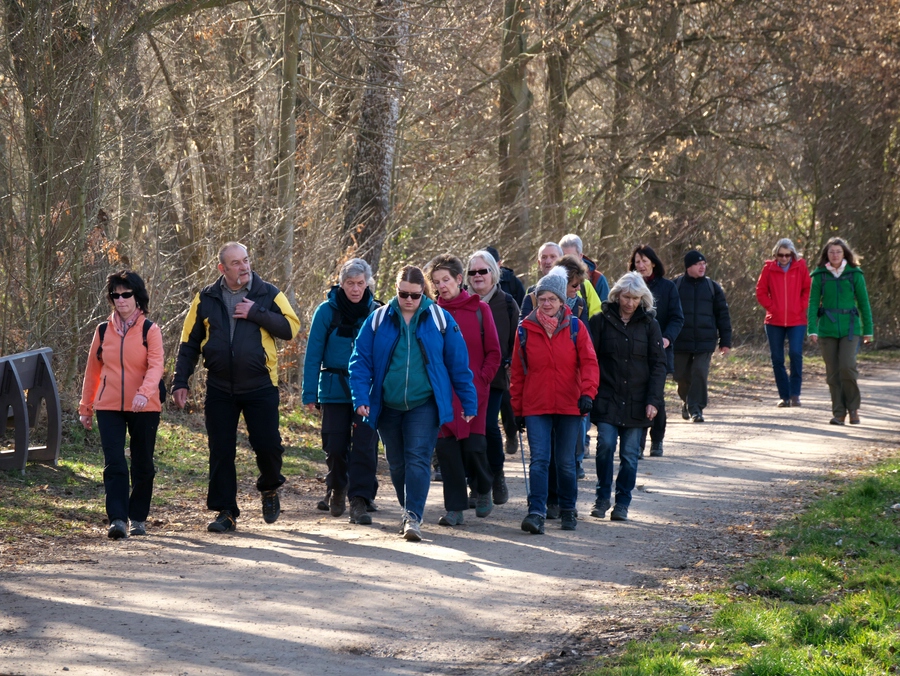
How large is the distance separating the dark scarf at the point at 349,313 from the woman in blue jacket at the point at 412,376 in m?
0.69

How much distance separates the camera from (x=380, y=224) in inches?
640

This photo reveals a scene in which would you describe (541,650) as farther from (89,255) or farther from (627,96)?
(627,96)

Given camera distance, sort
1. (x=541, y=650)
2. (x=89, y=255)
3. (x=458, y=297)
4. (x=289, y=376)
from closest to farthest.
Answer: (x=541, y=650), (x=458, y=297), (x=89, y=255), (x=289, y=376)

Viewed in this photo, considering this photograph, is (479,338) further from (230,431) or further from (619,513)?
(230,431)

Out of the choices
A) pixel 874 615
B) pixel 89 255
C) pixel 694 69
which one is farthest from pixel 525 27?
pixel 874 615

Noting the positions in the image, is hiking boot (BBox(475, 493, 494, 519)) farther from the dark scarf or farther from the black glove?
the dark scarf

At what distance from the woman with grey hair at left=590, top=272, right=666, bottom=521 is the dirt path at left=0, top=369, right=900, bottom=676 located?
0.58 m

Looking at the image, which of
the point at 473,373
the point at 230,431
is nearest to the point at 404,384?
the point at 473,373

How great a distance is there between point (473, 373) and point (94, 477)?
3691mm

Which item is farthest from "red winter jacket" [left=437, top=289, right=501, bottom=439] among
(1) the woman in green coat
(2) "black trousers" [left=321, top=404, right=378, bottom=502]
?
(1) the woman in green coat

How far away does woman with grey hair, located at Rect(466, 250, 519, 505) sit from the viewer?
384 inches

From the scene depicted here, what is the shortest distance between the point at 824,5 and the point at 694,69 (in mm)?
2603

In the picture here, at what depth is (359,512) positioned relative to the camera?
360 inches

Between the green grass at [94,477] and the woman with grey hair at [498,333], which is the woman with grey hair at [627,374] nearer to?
the woman with grey hair at [498,333]
